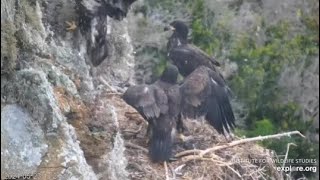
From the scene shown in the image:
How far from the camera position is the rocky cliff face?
444 centimetres

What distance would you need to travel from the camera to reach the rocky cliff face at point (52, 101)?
14.6 ft

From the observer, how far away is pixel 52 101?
4707 millimetres

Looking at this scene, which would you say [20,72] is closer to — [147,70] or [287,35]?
[147,70]

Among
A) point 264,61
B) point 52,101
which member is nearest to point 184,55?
point 52,101

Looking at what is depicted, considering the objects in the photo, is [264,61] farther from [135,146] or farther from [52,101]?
[52,101]

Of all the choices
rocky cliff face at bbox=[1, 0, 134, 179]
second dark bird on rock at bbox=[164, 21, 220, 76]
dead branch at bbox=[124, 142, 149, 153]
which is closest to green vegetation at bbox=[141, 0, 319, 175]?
second dark bird on rock at bbox=[164, 21, 220, 76]

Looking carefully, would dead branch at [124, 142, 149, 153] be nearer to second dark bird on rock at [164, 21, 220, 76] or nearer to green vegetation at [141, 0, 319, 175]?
second dark bird on rock at [164, 21, 220, 76]

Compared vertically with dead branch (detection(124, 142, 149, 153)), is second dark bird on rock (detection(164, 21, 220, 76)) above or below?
above

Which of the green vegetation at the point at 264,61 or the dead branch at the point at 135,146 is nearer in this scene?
the dead branch at the point at 135,146

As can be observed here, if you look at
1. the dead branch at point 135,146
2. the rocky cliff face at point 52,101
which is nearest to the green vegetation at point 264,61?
the dead branch at point 135,146

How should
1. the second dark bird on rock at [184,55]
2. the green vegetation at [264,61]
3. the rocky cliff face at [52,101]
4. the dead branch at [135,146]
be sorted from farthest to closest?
the green vegetation at [264,61] < the second dark bird on rock at [184,55] < the dead branch at [135,146] < the rocky cliff face at [52,101]

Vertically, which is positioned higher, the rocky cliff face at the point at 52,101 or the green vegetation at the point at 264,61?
the rocky cliff face at the point at 52,101

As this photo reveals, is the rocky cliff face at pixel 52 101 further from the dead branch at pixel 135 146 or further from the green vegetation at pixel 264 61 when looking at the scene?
the green vegetation at pixel 264 61

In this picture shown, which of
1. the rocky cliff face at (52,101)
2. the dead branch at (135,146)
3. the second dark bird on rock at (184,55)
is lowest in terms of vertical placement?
the dead branch at (135,146)
